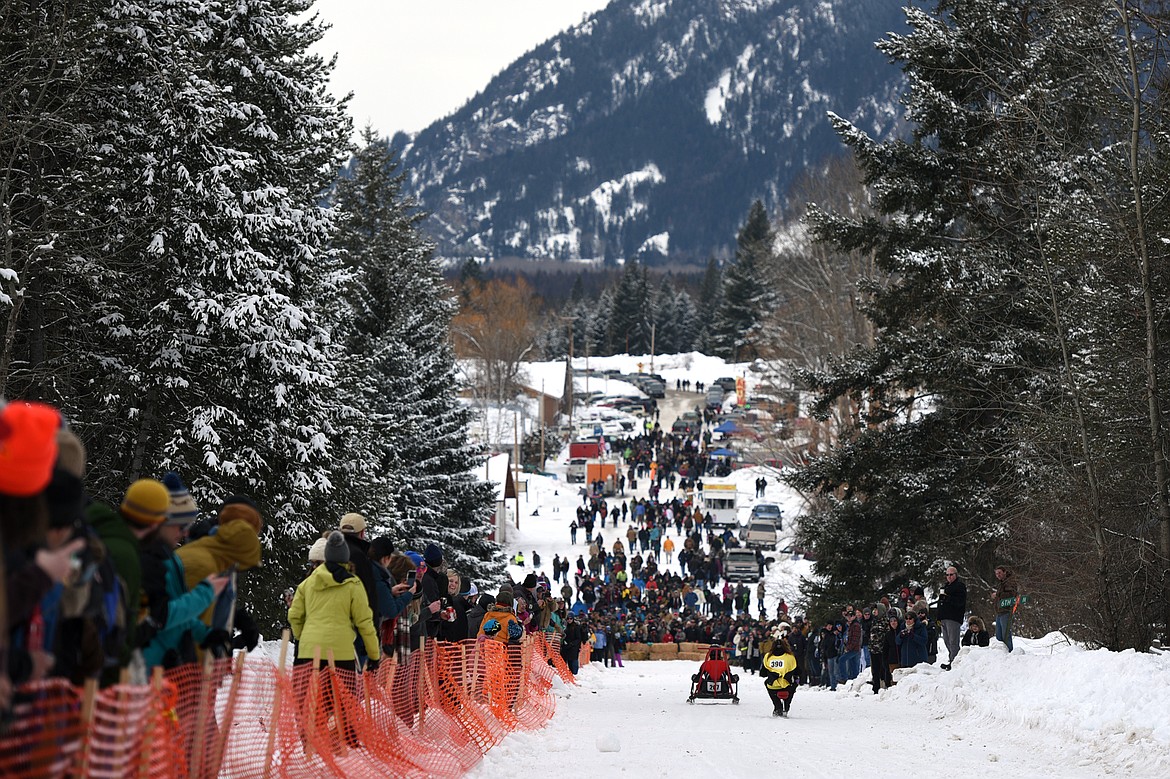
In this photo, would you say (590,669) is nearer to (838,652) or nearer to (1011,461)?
(838,652)

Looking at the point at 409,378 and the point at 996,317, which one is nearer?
the point at 996,317

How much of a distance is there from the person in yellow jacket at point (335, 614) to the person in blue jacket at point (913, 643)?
13494 mm

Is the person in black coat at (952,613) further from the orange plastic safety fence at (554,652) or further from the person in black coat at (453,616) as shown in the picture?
the person in black coat at (453,616)

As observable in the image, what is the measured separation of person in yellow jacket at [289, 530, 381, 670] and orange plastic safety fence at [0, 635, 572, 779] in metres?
0.20

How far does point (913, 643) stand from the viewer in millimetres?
20938

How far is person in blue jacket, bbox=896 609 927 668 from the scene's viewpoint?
20.6 meters

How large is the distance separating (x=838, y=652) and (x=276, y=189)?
14308 mm

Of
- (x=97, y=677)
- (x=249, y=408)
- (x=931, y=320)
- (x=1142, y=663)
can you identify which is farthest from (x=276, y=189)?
(x=97, y=677)

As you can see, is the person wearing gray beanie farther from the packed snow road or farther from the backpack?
the backpack

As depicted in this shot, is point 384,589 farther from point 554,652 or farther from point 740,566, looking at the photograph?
point 740,566

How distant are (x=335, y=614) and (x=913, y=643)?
14.2 meters

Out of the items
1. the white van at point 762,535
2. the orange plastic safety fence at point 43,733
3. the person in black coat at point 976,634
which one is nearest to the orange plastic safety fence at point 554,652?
the person in black coat at point 976,634

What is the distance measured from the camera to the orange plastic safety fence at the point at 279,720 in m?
4.61

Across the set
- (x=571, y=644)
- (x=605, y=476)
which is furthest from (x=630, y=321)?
(x=571, y=644)
